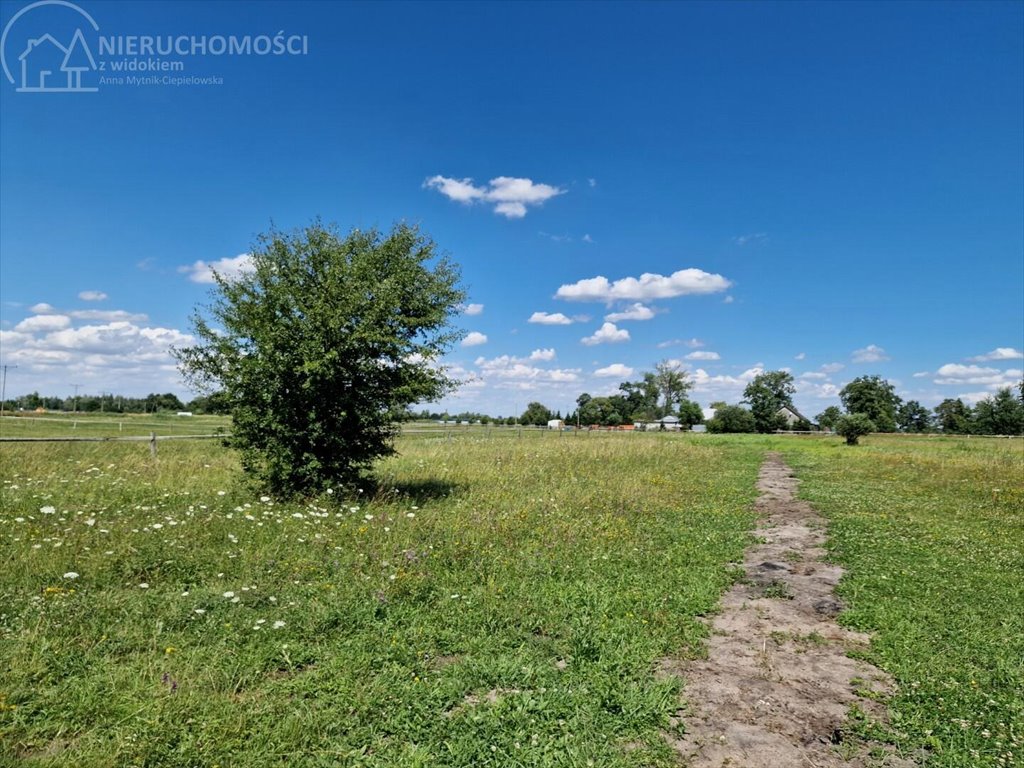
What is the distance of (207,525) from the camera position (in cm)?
838

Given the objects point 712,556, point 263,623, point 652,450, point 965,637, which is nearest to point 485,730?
point 263,623

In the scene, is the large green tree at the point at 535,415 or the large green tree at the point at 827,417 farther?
the large green tree at the point at 535,415

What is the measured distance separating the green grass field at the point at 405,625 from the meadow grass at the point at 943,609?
1.3 inches

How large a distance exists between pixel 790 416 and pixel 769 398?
245 inches

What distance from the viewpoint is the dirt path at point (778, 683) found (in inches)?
148

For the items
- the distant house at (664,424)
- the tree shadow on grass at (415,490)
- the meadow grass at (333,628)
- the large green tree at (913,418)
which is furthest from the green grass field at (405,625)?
the large green tree at (913,418)

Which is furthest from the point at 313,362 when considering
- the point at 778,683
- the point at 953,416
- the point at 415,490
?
the point at 953,416

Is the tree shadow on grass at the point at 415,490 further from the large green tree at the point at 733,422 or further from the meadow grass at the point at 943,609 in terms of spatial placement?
the large green tree at the point at 733,422

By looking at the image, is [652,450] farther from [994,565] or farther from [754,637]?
[754,637]

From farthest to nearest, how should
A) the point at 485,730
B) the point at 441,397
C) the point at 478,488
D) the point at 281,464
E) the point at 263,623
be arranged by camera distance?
the point at 478,488 → the point at 441,397 → the point at 281,464 → the point at 263,623 → the point at 485,730

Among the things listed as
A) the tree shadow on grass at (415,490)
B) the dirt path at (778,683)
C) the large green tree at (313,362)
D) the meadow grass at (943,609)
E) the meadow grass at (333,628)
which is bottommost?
the dirt path at (778,683)

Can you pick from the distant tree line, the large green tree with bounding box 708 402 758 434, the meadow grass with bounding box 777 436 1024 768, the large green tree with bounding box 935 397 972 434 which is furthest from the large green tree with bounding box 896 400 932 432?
the distant tree line

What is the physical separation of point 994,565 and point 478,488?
33.6 ft

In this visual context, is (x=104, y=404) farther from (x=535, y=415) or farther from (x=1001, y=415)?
(x=1001, y=415)
